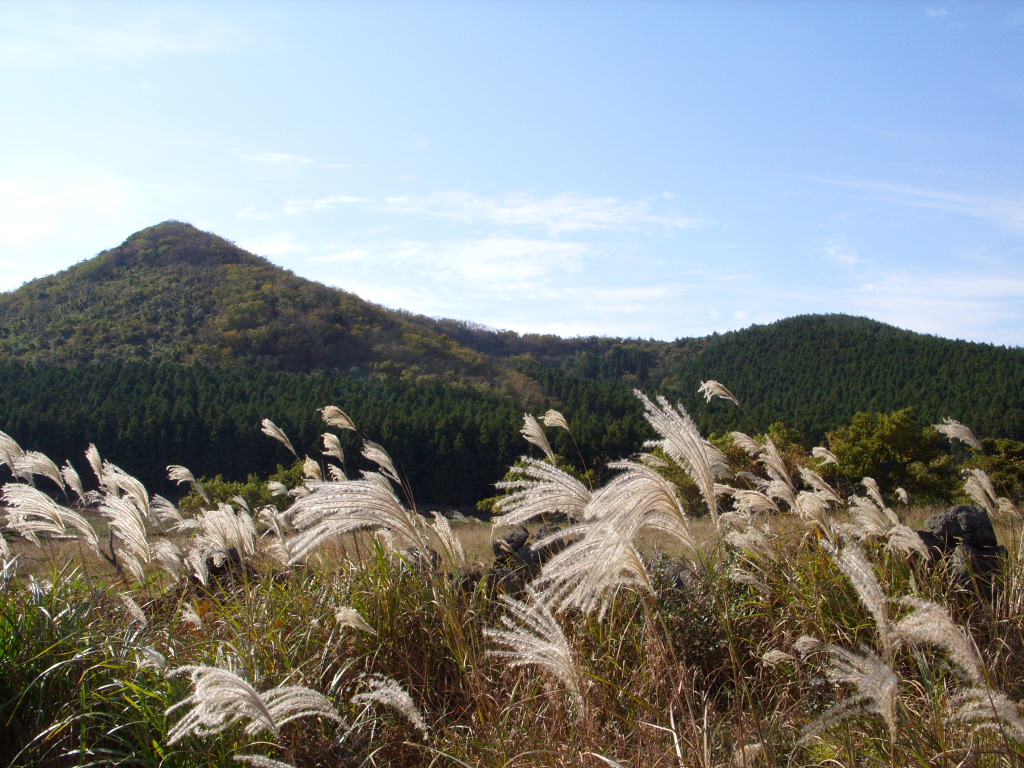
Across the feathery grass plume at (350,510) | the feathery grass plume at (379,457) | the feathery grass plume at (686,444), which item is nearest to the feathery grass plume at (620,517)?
the feathery grass plume at (686,444)

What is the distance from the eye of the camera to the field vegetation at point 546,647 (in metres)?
2.38

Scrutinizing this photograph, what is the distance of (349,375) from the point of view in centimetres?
5847

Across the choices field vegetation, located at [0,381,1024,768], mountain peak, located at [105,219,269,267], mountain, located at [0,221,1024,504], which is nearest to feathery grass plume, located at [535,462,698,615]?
field vegetation, located at [0,381,1024,768]

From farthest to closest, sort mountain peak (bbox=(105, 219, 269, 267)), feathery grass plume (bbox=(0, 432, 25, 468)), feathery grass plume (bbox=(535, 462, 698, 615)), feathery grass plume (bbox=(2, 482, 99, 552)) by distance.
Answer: mountain peak (bbox=(105, 219, 269, 267)), feathery grass plume (bbox=(0, 432, 25, 468)), feathery grass plume (bbox=(2, 482, 99, 552)), feathery grass plume (bbox=(535, 462, 698, 615))

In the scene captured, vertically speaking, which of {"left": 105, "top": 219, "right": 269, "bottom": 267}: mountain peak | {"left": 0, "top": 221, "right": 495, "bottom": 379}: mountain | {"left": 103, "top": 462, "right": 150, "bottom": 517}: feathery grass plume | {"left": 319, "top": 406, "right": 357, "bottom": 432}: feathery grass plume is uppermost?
{"left": 105, "top": 219, "right": 269, "bottom": 267}: mountain peak

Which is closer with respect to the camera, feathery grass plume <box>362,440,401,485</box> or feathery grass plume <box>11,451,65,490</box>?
feathery grass plume <box>362,440,401,485</box>

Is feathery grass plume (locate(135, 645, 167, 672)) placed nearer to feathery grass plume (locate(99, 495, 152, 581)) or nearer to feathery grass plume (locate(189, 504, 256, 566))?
feathery grass plume (locate(99, 495, 152, 581))

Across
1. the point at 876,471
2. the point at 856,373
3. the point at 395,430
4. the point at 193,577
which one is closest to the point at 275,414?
the point at 395,430

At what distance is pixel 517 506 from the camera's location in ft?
9.21

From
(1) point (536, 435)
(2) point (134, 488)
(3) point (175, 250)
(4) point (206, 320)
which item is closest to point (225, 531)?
(2) point (134, 488)

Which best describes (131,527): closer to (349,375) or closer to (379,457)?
(379,457)

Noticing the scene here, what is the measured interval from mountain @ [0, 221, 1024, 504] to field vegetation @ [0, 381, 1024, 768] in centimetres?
1364

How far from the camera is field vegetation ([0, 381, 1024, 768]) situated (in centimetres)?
238

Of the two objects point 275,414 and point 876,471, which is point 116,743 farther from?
point 275,414
